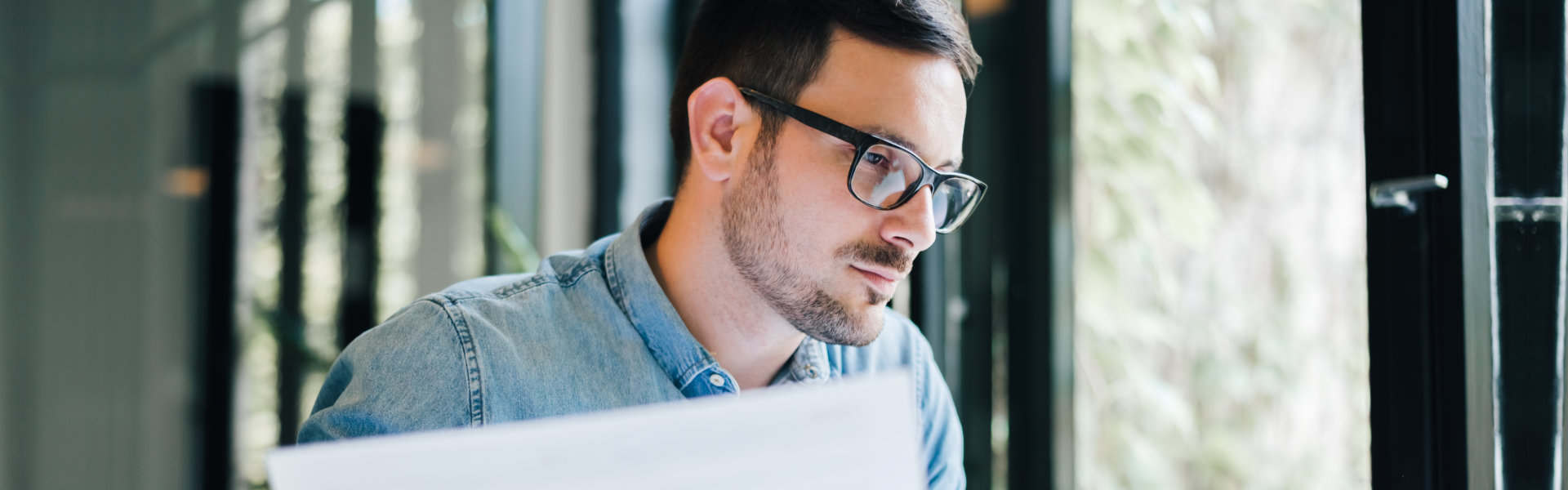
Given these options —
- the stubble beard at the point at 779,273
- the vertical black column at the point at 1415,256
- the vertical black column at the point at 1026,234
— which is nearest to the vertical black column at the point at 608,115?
the vertical black column at the point at 1026,234

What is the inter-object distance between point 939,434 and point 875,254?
297 millimetres

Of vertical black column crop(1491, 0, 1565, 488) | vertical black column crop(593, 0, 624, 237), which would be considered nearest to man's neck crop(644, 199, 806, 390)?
vertical black column crop(1491, 0, 1565, 488)

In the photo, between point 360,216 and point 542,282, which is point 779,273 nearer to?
point 542,282

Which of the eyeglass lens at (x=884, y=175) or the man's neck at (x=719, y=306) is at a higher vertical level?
the eyeglass lens at (x=884, y=175)

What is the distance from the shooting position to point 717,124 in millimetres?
976

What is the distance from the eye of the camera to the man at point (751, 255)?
2.69ft

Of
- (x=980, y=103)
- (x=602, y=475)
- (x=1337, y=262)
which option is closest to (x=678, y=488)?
(x=602, y=475)

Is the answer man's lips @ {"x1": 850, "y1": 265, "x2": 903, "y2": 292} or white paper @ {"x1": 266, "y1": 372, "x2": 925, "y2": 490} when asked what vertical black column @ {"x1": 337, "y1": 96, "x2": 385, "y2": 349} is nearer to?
man's lips @ {"x1": 850, "y1": 265, "x2": 903, "y2": 292}

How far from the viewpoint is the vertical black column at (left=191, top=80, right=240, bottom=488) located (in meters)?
2.02

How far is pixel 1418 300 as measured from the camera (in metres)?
0.89

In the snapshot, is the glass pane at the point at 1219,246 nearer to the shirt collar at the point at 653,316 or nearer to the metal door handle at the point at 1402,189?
the metal door handle at the point at 1402,189

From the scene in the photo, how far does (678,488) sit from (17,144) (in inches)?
80.0

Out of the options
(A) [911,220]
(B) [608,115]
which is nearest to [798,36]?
(A) [911,220]

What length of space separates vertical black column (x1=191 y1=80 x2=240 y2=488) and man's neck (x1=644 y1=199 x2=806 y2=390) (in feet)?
5.03
